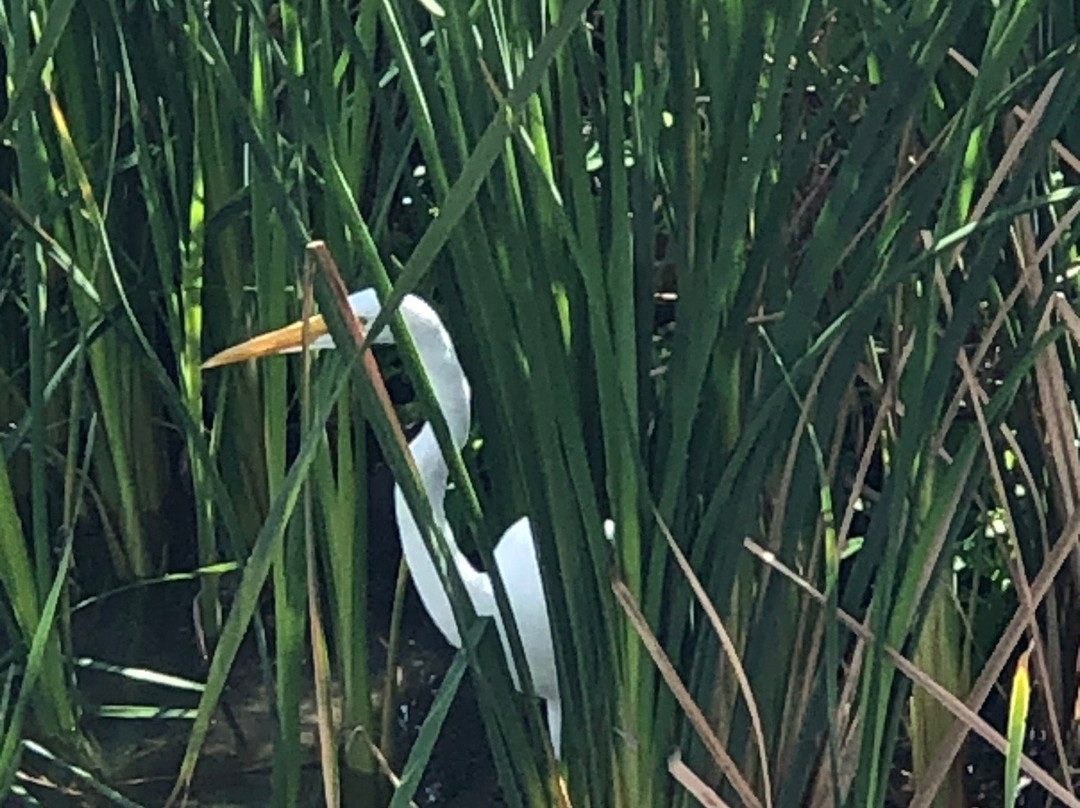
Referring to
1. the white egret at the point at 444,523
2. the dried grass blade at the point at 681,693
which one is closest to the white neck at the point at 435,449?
the white egret at the point at 444,523

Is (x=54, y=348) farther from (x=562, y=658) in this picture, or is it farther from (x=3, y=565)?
(x=562, y=658)

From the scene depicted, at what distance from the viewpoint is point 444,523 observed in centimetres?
114

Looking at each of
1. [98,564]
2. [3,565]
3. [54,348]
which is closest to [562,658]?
[3,565]

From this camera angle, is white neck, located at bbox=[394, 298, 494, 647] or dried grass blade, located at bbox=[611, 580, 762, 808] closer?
dried grass blade, located at bbox=[611, 580, 762, 808]

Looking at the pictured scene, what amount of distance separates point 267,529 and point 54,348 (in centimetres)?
75

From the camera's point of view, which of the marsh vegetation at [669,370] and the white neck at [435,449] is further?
the white neck at [435,449]

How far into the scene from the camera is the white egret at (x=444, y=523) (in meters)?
1.09

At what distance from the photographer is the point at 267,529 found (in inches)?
26.4

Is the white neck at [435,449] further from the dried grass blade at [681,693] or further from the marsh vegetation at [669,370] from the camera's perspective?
the dried grass blade at [681,693]

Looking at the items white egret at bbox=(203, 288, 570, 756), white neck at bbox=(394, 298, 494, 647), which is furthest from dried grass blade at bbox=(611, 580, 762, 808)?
white neck at bbox=(394, 298, 494, 647)

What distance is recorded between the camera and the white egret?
1.09 m

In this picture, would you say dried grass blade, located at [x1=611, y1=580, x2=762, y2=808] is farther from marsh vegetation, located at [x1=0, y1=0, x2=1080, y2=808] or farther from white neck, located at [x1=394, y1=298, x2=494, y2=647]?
white neck, located at [x1=394, y1=298, x2=494, y2=647]

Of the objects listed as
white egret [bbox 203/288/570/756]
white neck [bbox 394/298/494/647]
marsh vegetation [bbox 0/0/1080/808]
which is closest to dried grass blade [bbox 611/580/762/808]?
marsh vegetation [bbox 0/0/1080/808]

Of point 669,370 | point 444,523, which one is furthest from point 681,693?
point 444,523
